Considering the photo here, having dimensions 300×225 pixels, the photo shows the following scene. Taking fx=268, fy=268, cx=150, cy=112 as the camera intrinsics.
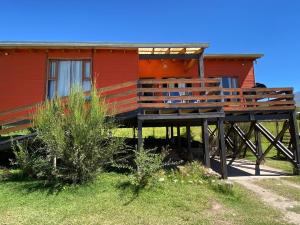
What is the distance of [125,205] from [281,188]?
218 inches

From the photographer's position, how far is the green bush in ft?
25.4

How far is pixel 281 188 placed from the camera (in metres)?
9.03

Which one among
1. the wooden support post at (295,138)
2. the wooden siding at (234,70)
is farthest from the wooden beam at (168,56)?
the wooden support post at (295,138)

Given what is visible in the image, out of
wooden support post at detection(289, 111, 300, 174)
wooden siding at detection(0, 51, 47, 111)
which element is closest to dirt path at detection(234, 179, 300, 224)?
wooden support post at detection(289, 111, 300, 174)

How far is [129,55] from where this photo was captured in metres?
13.1

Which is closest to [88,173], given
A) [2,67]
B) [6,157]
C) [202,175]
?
[202,175]

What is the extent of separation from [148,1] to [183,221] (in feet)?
41.5

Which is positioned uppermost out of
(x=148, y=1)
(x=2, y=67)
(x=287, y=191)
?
(x=148, y=1)

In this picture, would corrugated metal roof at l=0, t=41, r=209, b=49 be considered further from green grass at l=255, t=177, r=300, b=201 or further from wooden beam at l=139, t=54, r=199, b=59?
green grass at l=255, t=177, r=300, b=201

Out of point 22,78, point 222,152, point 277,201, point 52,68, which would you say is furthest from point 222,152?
→ point 22,78

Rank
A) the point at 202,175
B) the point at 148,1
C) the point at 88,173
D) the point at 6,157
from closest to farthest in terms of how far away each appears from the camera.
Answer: the point at 88,173 < the point at 202,175 < the point at 6,157 < the point at 148,1

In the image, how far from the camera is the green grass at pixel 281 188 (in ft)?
26.8

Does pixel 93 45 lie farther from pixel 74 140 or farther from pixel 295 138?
pixel 295 138

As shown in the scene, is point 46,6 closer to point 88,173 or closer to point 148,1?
point 148,1
